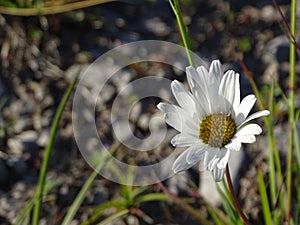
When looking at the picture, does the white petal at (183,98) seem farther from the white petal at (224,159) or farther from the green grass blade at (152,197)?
the green grass blade at (152,197)

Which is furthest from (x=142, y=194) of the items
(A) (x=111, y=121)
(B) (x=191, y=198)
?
(A) (x=111, y=121)

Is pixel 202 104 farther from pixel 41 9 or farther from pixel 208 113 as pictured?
pixel 41 9

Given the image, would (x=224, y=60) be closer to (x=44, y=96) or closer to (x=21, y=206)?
(x=44, y=96)

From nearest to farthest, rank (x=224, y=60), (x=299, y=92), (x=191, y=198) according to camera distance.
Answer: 1. (x=191, y=198)
2. (x=299, y=92)
3. (x=224, y=60)

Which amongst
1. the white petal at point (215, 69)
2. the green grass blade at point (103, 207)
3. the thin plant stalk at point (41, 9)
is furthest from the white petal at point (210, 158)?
the thin plant stalk at point (41, 9)

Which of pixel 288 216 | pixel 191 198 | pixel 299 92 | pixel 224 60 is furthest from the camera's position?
pixel 224 60

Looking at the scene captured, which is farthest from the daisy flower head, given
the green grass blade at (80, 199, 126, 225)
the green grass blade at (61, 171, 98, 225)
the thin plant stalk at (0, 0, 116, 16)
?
the thin plant stalk at (0, 0, 116, 16)

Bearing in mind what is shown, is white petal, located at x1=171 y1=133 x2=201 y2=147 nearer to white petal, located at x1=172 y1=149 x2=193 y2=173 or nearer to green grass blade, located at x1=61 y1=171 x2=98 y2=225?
white petal, located at x1=172 y1=149 x2=193 y2=173
